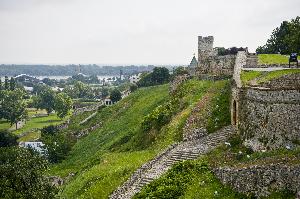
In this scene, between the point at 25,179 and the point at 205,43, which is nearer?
the point at 25,179

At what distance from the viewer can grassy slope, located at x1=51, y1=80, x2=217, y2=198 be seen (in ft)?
109

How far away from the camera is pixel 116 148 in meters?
45.7

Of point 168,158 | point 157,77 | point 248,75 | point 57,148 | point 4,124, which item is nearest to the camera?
point 168,158

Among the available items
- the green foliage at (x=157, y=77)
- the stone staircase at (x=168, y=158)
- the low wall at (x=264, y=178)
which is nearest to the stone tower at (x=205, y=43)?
the stone staircase at (x=168, y=158)

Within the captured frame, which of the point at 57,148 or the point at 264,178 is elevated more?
the point at 264,178

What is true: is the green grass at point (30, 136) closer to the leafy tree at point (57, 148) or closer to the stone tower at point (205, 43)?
the leafy tree at point (57, 148)

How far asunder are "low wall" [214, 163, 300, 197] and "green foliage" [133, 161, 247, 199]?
561 millimetres

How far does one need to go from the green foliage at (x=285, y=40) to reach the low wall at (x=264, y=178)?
36.8 m

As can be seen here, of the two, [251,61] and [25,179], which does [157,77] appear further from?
[25,179]

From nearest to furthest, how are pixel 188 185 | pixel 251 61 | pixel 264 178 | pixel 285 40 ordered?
pixel 264 178 → pixel 188 185 → pixel 251 61 → pixel 285 40

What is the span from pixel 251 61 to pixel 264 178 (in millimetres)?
24794

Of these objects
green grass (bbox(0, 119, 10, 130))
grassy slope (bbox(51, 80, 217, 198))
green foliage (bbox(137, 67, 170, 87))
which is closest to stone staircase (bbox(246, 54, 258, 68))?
grassy slope (bbox(51, 80, 217, 198))

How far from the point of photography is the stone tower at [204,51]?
50906 mm

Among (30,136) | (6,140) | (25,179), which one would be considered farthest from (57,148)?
(30,136)
